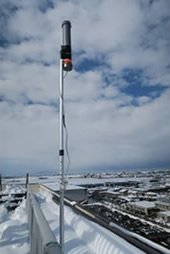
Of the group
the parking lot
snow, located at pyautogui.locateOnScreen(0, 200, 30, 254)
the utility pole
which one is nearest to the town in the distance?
the parking lot

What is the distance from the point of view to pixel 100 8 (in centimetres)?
223

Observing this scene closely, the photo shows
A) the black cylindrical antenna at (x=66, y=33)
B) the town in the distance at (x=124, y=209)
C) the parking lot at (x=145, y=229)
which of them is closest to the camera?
the black cylindrical antenna at (x=66, y=33)

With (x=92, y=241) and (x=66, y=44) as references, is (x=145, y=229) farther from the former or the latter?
(x=66, y=44)

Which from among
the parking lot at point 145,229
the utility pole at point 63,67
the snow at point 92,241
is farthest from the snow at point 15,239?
the parking lot at point 145,229

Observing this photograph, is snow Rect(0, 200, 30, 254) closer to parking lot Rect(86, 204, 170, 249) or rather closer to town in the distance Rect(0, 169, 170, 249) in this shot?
town in the distance Rect(0, 169, 170, 249)

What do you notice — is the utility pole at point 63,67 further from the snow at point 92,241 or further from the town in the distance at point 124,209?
the snow at point 92,241

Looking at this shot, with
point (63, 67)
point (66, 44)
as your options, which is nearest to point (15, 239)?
point (63, 67)

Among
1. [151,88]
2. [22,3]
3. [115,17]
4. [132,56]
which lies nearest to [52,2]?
[22,3]

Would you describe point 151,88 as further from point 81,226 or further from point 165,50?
point 81,226

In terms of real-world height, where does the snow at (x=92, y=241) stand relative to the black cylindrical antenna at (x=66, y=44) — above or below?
below

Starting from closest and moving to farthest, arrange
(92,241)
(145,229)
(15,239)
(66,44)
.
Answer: (66,44)
(92,241)
(15,239)
(145,229)

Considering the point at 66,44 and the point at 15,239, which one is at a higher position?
the point at 66,44

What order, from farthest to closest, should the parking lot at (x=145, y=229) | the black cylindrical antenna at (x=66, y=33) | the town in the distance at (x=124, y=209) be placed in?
the town in the distance at (x=124, y=209), the parking lot at (x=145, y=229), the black cylindrical antenna at (x=66, y=33)

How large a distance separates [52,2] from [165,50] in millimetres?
1278
